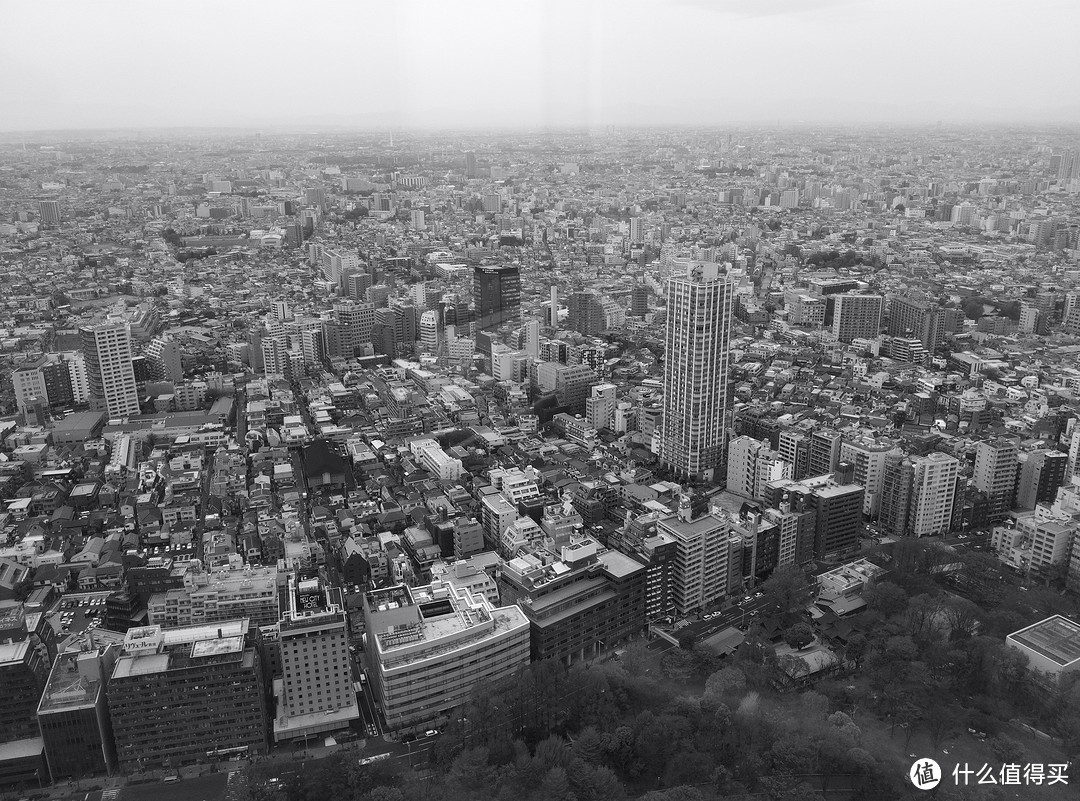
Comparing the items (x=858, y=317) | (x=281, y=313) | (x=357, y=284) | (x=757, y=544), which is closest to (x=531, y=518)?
(x=757, y=544)

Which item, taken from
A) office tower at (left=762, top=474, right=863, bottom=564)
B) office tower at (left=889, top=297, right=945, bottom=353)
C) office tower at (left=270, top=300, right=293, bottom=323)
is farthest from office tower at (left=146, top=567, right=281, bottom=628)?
office tower at (left=889, top=297, right=945, bottom=353)

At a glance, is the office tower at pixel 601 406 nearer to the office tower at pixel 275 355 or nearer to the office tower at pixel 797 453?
the office tower at pixel 797 453

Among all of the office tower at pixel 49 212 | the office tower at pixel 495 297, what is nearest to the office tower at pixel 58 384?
the office tower at pixel 495 297

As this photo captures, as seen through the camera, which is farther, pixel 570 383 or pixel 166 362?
pixel 166 362

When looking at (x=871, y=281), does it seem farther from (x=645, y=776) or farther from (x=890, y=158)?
(x=645, y=776)

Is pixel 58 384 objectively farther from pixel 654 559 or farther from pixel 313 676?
pixel 654 559

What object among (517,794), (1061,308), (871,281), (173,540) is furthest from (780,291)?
(517,794)
